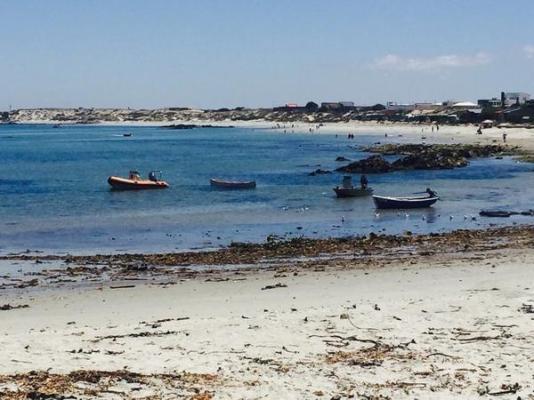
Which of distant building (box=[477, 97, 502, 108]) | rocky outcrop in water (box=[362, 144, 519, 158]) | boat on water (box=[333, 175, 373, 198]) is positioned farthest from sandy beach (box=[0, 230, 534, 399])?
distant building (box=[477, 97, 502, 108])

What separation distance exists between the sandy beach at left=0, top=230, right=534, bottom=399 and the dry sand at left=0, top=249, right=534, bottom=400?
24 millimetres

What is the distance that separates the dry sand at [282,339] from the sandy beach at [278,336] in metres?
0.02

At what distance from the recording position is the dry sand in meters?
8.85

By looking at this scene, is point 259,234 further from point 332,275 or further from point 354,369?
point 354,369

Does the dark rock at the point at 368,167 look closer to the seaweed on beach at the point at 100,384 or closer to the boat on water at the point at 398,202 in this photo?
the boat on water at the point at 398,202

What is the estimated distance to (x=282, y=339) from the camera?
36.1 ft

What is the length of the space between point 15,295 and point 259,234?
11987 millimetres

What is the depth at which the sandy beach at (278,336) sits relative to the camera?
887cm

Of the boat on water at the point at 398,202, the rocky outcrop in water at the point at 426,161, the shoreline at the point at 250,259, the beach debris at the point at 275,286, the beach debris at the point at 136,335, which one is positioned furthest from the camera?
the rocky outcrop in water at the point at 426,161

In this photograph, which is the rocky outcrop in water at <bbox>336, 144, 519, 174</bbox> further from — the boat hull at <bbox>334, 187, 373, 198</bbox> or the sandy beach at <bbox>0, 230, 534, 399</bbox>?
the sandy beach at <bbox>0, 230, 534, 399</bbox>

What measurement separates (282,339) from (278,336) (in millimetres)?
159

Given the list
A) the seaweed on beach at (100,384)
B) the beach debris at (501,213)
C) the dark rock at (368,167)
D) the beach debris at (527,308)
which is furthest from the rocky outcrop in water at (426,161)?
the seaweed on beach at (100,384)

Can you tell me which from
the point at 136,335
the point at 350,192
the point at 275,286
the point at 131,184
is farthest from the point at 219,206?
the point at 136,335

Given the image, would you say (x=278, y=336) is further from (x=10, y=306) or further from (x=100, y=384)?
(x=10, y=306)
